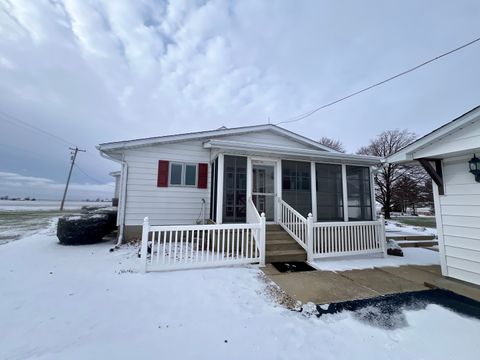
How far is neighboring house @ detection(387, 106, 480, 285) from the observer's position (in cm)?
349

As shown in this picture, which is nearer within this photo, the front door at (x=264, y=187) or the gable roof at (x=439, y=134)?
the gable roof at (x=439, y=134)

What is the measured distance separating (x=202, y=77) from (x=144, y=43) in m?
3.11

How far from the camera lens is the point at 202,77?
34.4 ft

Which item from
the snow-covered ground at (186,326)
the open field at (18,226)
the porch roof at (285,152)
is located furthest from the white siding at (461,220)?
the open field at (18,226)

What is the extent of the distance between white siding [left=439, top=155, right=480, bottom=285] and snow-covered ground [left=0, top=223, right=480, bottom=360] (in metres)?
1.44

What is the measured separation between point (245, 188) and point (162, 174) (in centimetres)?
295

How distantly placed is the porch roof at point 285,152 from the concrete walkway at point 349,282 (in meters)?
3.34

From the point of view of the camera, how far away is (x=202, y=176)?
289 inches

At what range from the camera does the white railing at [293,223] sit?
5.36 m

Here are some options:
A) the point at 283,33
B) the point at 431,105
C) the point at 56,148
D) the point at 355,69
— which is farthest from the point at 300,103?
the point at 56,148

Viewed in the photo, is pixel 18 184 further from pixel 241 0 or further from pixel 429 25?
pixel 429 25

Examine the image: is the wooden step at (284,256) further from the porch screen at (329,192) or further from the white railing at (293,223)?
the porch screen at (329,192)

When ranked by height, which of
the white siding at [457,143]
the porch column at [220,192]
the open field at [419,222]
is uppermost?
the white siding at [457,143]

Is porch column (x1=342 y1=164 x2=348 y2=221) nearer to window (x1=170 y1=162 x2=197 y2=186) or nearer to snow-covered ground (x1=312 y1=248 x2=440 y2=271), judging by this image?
snow-covered ground (x1=312 y1=248 x2=440 y2=271)
